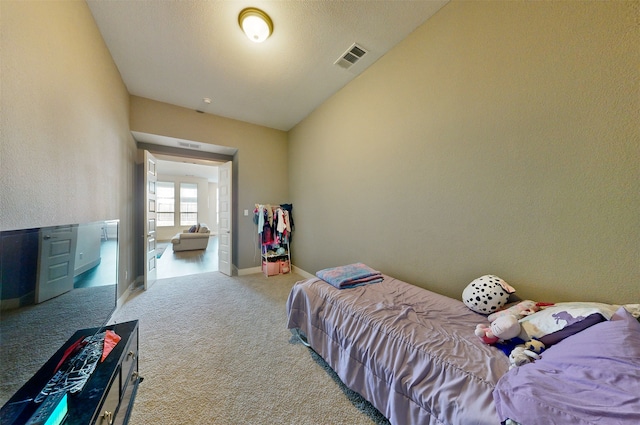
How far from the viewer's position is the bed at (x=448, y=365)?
0.70m

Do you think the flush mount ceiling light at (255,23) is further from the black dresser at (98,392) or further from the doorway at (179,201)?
the black dresser at (98,392)

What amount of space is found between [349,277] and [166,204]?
9.44m


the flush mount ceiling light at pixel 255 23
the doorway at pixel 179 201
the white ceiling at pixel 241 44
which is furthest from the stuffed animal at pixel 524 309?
the doorway at pixel 179 201

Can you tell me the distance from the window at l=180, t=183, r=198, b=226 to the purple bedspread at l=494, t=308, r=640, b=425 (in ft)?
34.1

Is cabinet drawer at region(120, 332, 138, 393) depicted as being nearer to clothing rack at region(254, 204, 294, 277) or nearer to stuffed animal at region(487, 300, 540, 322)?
stuffed animal at region(487, 300, 540, 322)

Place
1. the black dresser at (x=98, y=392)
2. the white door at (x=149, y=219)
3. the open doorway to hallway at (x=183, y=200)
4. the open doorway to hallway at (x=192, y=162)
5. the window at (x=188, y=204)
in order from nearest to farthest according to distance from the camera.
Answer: the black dresser at (x=98, y=392)
the white door at (x=149, y=219)
the open doorway to hallway at (x=192, y=162)
the open doorway to hallway at (x=183, y=200)
the window at (x=188, y=204)

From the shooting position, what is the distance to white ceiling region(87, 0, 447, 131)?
1.80 m

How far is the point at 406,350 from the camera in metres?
1.15

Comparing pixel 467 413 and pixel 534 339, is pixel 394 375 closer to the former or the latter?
pixel 467 413

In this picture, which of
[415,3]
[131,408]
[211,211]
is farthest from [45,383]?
[211,211]

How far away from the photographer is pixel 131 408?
4.15ft

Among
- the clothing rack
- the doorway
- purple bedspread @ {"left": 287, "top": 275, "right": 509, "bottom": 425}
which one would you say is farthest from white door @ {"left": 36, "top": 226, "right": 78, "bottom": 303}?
the doorway

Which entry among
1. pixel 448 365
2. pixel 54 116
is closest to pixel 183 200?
pixel 54 116

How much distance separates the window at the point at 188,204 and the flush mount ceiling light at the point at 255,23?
863cm
